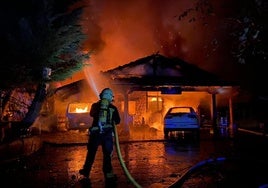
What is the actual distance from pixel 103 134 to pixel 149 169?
2.00 meters

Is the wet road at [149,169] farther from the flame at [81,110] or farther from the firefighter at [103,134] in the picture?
the flame at [81,110]

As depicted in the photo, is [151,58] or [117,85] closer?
[117,85]

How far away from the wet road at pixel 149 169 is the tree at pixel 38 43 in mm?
2342

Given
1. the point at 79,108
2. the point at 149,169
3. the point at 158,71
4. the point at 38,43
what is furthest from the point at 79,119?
the point at 149,169

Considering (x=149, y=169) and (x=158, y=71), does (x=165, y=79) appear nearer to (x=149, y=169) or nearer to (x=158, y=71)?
(x=158, y=71)

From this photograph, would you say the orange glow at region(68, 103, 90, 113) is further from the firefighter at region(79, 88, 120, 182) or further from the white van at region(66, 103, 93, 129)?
the firefighter at region(79, 88, 120, 182)

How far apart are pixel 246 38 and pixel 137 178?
430 centimetres

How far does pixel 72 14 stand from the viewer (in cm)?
1159

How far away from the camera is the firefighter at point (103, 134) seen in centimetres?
775

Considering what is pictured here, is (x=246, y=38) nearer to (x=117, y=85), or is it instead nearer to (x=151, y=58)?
(x=117, y=85)

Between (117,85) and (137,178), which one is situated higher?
(117,85)

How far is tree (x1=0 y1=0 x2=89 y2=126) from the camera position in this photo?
10.1m

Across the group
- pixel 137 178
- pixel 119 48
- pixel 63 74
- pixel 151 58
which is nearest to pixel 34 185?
pixel 137 178

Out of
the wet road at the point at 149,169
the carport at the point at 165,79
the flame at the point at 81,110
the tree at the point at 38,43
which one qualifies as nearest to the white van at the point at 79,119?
the flame at the point at 81,110
